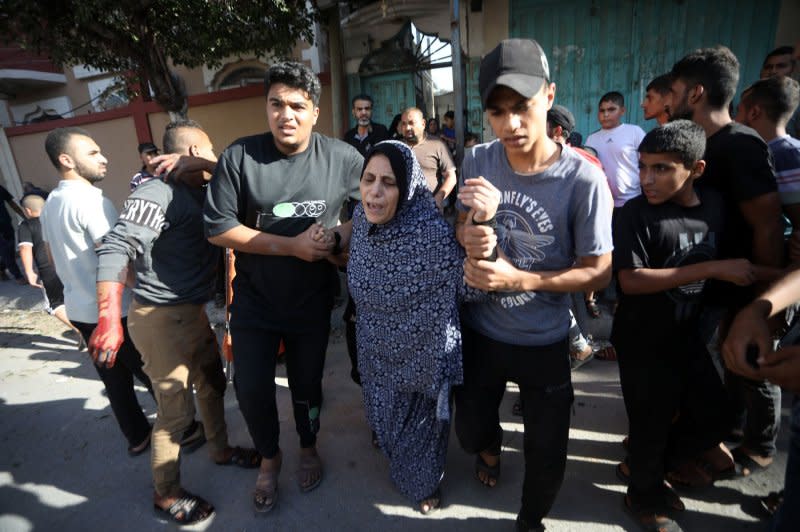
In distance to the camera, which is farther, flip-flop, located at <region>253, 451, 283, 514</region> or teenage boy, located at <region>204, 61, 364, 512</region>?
flip-flop, located at <region>253, 451, 283, 514</region>

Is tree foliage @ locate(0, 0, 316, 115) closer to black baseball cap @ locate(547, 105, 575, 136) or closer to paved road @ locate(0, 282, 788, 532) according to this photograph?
black baseball cap @ locate(547, 105, 575, 136)

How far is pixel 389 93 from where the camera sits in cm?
703

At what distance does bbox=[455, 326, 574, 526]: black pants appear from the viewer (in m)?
1.63

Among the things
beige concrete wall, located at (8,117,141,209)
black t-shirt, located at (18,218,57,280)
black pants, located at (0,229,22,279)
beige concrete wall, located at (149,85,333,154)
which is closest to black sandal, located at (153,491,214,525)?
black t-shirt, located at (18,218,57,280)

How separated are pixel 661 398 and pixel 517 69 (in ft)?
4.86

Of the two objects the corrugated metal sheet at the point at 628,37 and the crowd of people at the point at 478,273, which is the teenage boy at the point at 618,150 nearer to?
the crowd of people at the point at 478,273

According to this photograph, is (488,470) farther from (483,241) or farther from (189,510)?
(189,510)

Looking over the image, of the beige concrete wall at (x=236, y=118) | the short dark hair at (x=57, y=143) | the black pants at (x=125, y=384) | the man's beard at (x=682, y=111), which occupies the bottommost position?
the black pants at (x=125, y=384)

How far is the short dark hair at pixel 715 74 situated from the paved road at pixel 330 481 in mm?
1932

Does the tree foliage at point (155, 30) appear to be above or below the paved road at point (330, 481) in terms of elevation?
above

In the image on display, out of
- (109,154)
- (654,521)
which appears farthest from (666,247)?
(109,154)

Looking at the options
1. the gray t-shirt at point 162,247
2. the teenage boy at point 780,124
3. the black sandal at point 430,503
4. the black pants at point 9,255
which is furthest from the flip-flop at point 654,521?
the black pants at point 9,255

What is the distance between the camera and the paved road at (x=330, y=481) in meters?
2.02

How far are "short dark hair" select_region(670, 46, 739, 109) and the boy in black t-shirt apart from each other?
42 cm
